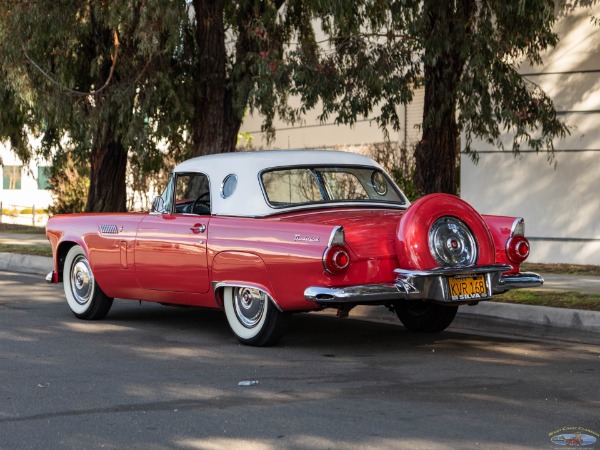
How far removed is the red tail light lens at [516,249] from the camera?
9672 mm

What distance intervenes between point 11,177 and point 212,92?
35834 mm

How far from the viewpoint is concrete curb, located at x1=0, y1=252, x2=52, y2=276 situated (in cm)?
1802

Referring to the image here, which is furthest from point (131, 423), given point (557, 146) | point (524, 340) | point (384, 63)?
point (557, 146)

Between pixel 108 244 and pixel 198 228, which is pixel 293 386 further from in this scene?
pixel 108 244

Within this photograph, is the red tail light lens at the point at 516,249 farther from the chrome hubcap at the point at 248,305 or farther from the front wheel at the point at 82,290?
the front wheel at the point at 82,290

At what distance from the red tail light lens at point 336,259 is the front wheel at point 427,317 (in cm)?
166

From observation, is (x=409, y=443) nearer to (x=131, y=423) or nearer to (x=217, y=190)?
(x=131, y=423)

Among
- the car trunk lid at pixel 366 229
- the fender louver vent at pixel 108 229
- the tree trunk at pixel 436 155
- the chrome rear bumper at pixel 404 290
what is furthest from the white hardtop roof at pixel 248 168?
the tree trunk at pixel 436 155

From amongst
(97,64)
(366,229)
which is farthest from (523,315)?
(97,64)

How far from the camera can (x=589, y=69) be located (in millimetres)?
17047

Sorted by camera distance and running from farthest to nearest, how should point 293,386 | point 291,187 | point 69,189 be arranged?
point 69,189, point 291,187, point 293,386

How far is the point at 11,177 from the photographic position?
5284 cm

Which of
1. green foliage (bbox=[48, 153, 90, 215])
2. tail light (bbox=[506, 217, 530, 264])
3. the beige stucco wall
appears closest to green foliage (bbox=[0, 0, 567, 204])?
the beige stucco wall

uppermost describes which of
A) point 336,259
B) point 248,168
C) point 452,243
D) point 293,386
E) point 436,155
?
point 436,155
